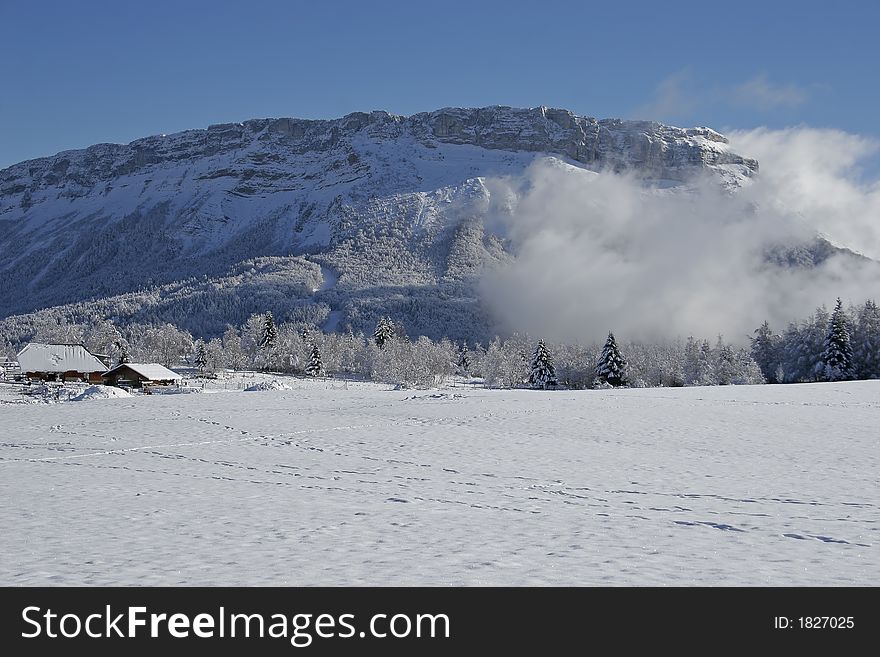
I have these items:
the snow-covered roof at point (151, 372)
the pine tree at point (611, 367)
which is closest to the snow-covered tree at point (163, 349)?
the snow-covered roof at point (151, 372)

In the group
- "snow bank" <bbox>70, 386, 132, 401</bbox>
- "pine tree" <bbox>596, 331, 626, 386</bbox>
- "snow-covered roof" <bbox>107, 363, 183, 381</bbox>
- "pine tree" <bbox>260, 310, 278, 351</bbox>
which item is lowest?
"snow bank" <bbox>70, 386, 132, 401</bbox>

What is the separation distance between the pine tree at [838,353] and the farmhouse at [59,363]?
93344 mm

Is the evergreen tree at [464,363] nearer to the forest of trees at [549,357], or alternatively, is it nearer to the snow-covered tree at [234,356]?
the forest of trees at [549,357]

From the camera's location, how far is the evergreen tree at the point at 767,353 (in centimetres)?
8817

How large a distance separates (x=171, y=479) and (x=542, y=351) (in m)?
75.4

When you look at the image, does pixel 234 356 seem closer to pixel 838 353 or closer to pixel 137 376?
pixel 137 376

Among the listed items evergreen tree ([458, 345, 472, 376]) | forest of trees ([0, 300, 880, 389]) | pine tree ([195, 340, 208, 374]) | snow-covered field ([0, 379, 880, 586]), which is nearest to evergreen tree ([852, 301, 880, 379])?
forest of trees ([0, 300, 880, 389])

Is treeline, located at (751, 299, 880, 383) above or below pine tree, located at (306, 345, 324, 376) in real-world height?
above

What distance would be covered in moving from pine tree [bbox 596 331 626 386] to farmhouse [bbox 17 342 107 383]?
69168mm

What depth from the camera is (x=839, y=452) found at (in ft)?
67.7

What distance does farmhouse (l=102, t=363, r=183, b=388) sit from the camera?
78.1 metres

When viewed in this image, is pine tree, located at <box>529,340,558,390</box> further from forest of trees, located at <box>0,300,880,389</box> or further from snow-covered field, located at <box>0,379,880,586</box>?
snow-covered field, located at <box>0,379,880,586</box>

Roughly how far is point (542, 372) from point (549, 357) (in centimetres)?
380
